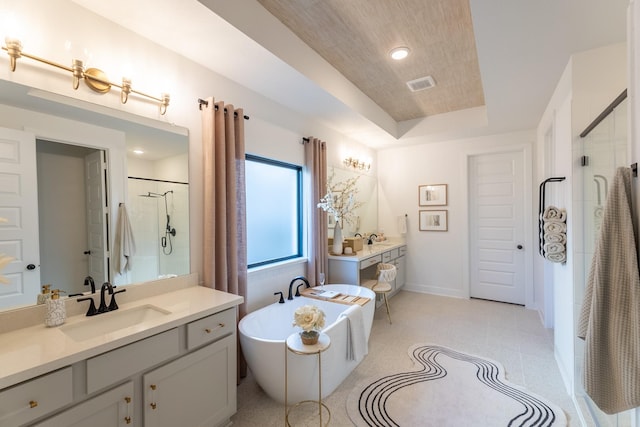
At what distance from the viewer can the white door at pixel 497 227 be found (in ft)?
13.8

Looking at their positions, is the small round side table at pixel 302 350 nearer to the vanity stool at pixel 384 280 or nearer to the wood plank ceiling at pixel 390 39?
the vanity stool at pixel 384 280

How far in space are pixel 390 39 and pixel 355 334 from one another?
8.32 ft

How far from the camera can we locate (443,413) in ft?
6.57

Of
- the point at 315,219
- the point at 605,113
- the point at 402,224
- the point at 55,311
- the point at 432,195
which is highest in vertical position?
the point at 605,113

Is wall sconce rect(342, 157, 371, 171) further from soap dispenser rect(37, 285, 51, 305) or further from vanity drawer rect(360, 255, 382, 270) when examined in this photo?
soap dispenser rect(37, 285, 51, 305)

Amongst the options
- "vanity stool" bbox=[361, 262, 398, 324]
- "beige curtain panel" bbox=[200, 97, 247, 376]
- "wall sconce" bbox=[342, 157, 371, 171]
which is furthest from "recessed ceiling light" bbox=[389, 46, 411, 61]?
"vanity stool" bbox=[361, 262, 398, 324]

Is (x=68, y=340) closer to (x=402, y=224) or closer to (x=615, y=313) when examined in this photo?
(x=615, y=313)

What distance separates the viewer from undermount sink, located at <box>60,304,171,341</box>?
4.92ft

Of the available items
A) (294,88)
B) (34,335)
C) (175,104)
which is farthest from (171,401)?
(294,88)

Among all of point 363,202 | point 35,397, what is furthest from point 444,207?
point 35,397

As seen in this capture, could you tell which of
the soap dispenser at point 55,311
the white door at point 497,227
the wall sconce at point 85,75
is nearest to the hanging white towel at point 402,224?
the white door at point 497,227

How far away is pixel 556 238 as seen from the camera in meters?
2.36

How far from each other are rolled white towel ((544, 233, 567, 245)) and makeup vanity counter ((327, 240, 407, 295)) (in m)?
1.87

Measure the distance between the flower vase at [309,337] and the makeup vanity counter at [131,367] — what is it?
0.49 meters
